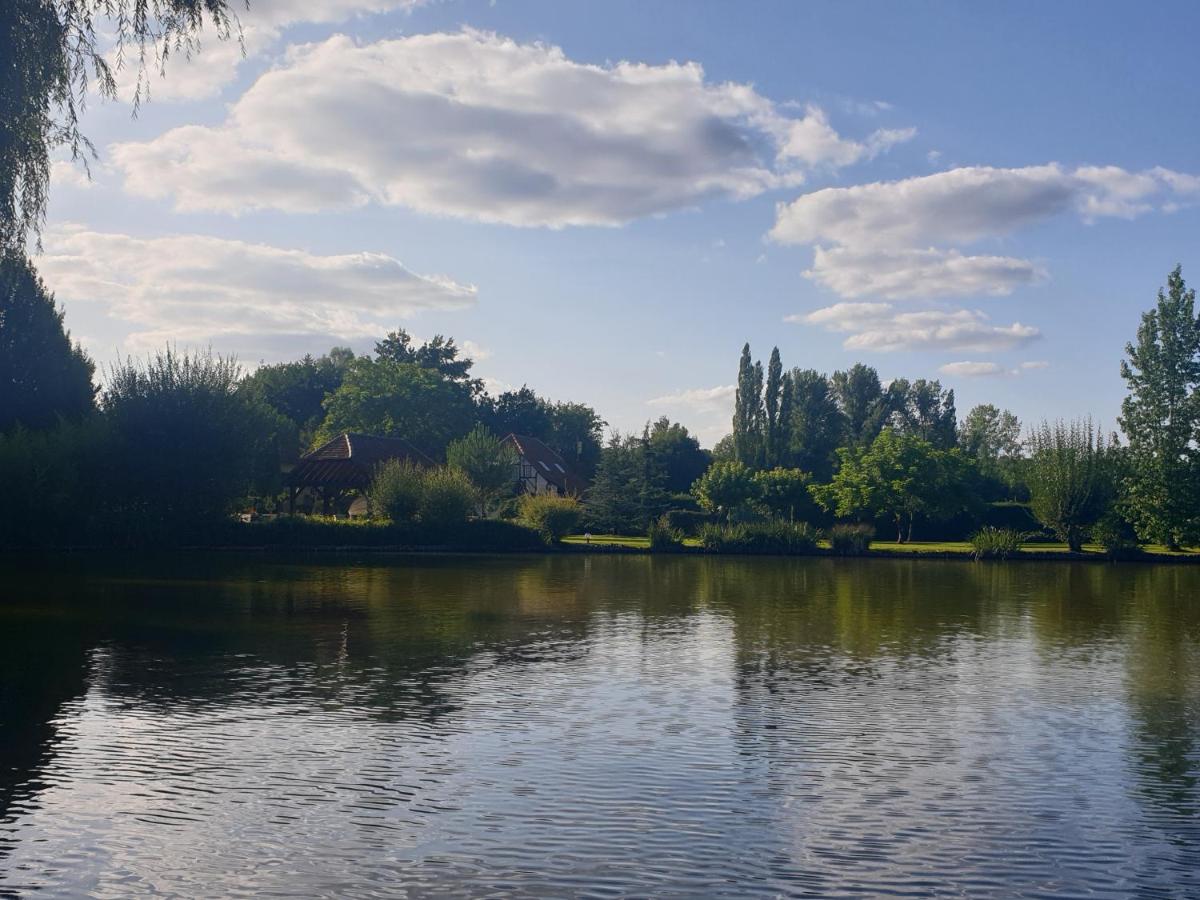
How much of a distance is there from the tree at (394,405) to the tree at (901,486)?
35.6 m

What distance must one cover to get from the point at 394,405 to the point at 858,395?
170 feet

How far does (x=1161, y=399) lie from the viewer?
212 ft

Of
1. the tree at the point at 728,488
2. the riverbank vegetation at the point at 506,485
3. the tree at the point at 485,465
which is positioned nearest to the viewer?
the riverbank vegetation at the point at 506,485

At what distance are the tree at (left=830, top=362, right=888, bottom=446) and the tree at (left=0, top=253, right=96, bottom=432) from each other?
73.8 m

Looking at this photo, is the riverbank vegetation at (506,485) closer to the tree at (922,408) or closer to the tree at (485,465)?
the tree at (485,465)

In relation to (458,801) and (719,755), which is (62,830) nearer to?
(458,801)

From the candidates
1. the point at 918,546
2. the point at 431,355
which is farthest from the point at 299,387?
the point at 918,546

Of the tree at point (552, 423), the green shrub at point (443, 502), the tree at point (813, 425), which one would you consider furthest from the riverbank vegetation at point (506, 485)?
the tree at point (552, 423)

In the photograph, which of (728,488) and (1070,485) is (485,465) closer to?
(728,488)

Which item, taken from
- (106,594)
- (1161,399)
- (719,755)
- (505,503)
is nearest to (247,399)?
(505,503)

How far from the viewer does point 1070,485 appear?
2442 inches

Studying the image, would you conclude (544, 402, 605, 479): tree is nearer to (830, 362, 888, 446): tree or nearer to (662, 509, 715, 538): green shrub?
(830, 362, 888, 446): tree

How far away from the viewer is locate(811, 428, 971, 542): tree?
67.2 m

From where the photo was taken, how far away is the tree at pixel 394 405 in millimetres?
89562
